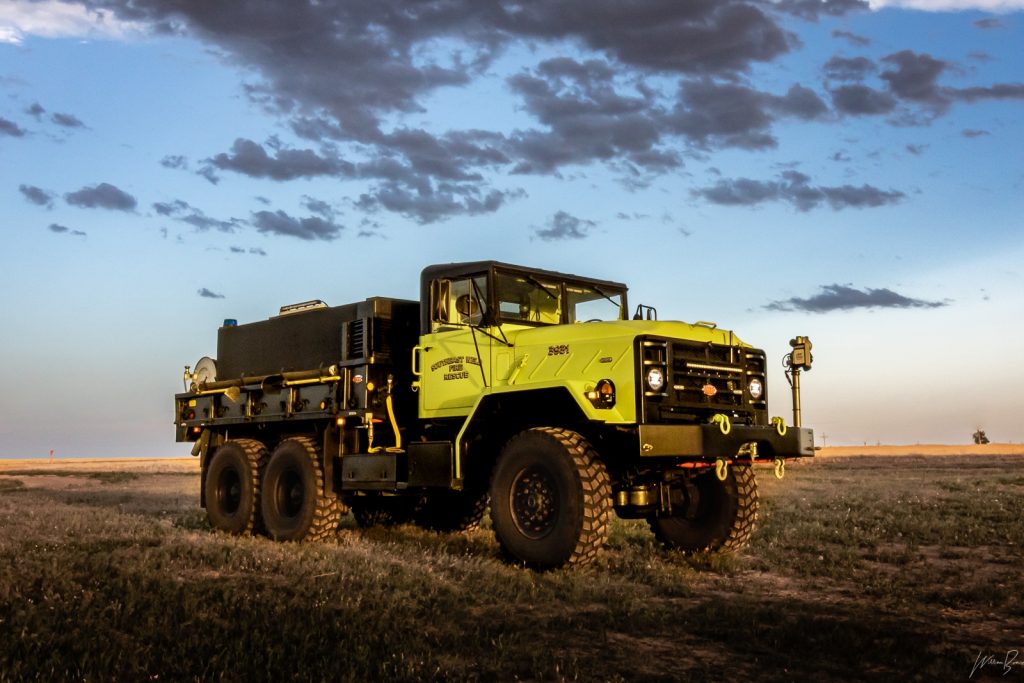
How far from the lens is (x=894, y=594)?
9.22 meters

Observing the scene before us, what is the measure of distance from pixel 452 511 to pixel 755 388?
550 cm

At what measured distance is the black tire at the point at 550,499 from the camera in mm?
9781

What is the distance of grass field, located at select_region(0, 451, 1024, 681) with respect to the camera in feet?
20.8

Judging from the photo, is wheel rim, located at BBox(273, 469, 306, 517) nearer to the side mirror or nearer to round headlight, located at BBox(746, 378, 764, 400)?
the side mirror

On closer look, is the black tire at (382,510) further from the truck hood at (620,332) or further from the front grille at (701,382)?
the front grille at (701,382)

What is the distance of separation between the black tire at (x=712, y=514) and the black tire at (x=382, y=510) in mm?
4421

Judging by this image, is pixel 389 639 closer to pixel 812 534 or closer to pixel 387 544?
pixel 387 544

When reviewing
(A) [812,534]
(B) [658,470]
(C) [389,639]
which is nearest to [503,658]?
(C) [389,639]

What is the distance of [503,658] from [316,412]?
8.20m

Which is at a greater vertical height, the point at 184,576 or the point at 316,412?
the point at 316,412

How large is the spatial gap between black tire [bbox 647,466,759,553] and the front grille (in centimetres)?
95

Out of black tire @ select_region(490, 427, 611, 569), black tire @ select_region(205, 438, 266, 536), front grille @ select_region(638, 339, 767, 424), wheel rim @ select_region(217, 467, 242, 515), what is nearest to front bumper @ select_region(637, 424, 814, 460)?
front grille @ select_region(638, 339, 767, 424)

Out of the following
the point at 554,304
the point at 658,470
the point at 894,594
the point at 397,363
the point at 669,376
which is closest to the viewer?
the point at 894,594

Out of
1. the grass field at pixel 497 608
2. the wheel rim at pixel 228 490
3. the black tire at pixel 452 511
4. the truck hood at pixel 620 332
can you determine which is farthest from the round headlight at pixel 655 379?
the wheel rim at pixel 228 490
